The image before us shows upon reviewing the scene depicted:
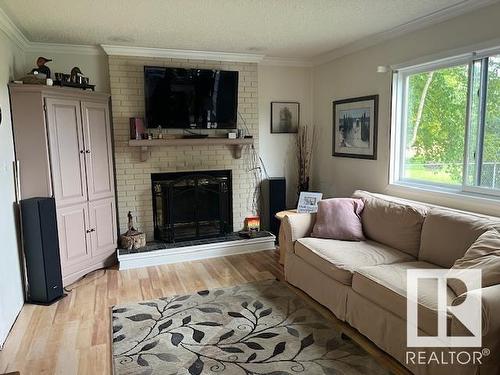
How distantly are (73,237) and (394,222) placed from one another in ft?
10.1

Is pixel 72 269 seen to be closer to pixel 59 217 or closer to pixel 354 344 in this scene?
pixel 59 217

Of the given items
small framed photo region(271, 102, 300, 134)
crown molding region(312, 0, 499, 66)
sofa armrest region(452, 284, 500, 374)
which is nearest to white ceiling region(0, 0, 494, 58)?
crown molding region(312, 0, 499, 66)

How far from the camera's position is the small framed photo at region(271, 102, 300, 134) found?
5052 mm

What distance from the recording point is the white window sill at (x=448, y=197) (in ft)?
9.41

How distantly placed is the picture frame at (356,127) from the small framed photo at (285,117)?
0.64 metres

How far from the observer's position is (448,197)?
10.5 ft

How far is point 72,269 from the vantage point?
12.1ft

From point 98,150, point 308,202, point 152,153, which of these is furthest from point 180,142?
point 308,202

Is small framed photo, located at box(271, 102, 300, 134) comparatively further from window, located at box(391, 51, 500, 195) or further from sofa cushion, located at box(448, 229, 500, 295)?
sofa cushion, located at box(448, 229, 500, 295)

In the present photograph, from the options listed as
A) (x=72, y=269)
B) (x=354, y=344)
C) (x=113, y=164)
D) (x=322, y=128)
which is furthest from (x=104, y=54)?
(x=354, y=344)

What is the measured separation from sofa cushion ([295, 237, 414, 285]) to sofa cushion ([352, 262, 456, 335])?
12 centimetres

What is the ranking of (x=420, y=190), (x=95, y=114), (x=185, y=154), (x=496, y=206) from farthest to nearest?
(x=185, y=154), (x=95, y=114), (x=420, y=190), (x=496, y=206)

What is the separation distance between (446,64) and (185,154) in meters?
2.95

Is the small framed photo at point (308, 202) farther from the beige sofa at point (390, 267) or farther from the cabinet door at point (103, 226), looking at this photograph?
the cabinet door at point (103, 226)
